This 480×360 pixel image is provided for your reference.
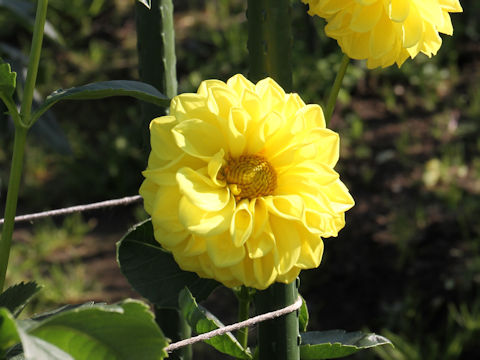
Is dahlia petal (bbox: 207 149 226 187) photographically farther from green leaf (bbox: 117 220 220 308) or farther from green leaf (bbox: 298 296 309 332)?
green leaf (bbox: 298 296 309 332)

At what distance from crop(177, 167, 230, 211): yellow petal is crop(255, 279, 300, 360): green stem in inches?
6.7

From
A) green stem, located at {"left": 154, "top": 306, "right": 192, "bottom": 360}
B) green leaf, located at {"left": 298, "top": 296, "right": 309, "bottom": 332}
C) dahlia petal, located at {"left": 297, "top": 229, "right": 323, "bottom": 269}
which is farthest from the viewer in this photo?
green stem, located at {"left": 154, "top": 306, "right": 192, "bottom": 360}

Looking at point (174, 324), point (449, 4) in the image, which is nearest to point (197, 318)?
point (174, 324)

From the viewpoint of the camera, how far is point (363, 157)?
107 inches

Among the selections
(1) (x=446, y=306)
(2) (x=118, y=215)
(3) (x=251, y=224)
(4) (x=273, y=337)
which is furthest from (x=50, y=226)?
(3) (x=251, y=224)

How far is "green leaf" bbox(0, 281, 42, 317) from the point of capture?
58 centimetres

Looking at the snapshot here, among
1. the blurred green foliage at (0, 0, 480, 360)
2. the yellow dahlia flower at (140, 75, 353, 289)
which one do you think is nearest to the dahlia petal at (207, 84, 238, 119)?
the yellow dahlia flower at (140, 75, 353, 289)

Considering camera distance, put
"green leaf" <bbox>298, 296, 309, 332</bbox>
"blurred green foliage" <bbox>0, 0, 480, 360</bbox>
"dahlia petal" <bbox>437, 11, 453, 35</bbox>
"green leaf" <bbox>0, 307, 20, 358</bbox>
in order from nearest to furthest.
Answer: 1. "green leaf" <bbox>0, 307, 20, 358</bbox>
2. "dahlia petal" <bbox>437, 11, 453, 35</bbox>
3. "green leaf" <bbox>298, 296, 309, 332</bbox>
4. "blurred green foliage" <bbox>0, 0, 480, 360</bbox>

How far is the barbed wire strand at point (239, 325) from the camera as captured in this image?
569mm

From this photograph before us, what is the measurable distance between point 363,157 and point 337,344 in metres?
2.10

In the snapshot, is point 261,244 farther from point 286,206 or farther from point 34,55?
point 34,55

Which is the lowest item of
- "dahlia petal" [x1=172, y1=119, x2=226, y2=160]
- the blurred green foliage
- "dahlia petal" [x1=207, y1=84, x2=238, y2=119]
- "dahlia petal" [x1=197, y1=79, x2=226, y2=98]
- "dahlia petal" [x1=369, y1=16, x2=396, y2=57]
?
the blurred green foliage

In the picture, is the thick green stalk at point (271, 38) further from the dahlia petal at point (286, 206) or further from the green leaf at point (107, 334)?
the green leaf at point (107, 334)

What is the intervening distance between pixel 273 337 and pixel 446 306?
1.46 m
